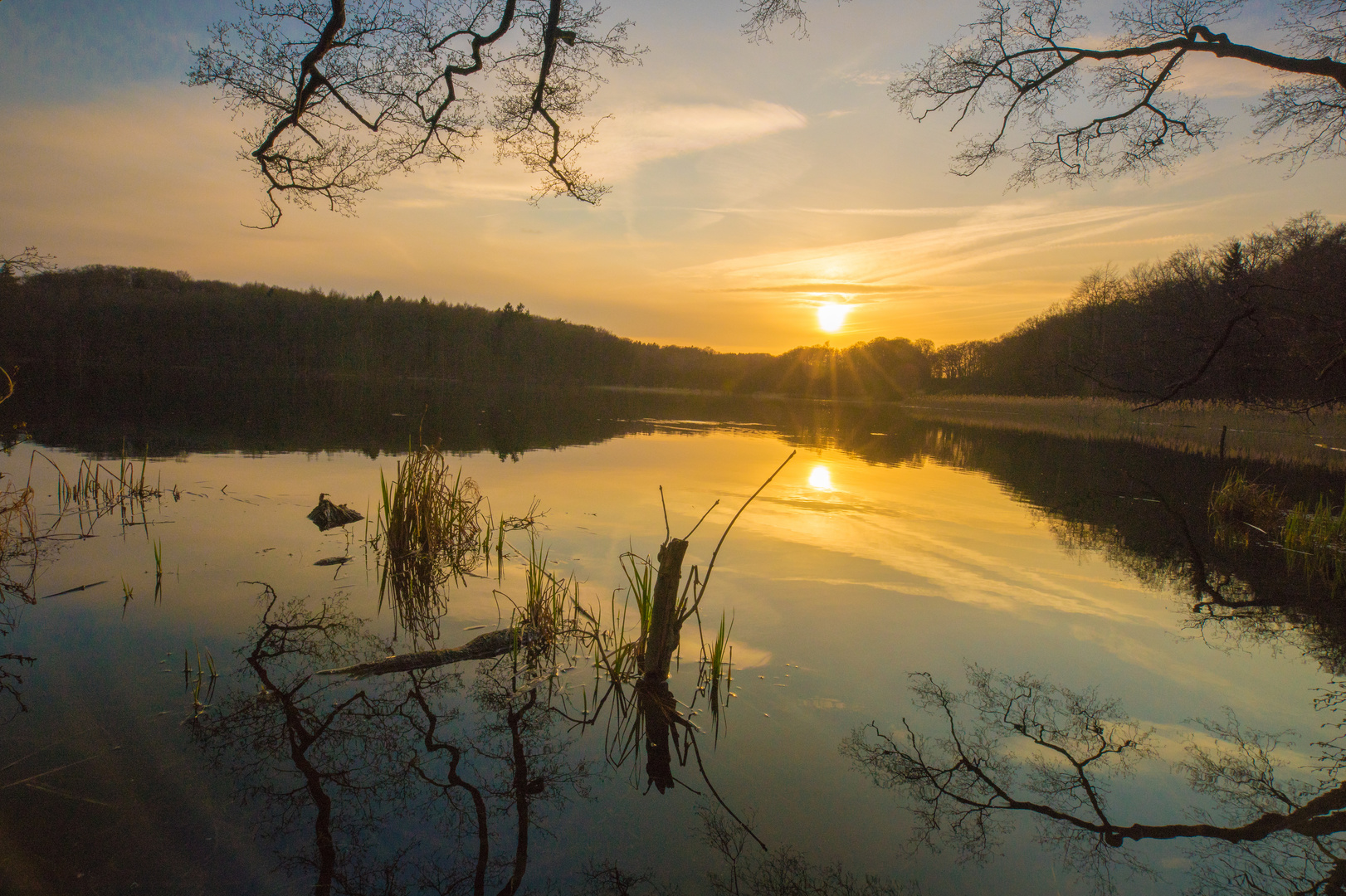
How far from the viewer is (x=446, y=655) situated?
4.47 meters

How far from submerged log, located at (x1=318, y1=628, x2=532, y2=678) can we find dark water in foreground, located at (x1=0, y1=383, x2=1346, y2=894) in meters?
0.11

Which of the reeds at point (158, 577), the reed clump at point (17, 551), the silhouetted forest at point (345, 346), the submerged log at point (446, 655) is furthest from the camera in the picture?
the silhouetted forest at point (345, 346)

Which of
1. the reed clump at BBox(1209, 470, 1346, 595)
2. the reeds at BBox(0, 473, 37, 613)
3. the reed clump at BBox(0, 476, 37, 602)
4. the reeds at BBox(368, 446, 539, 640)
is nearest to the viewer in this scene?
the reeds at BBox(0, 473, 37, 613)

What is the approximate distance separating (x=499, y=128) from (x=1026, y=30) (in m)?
6.07

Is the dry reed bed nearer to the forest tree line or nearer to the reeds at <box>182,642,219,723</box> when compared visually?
the forest tree line

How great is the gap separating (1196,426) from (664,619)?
36.8 meters

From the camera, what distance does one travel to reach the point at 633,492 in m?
11.7

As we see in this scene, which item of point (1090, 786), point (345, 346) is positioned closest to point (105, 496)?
point (1090, 786)

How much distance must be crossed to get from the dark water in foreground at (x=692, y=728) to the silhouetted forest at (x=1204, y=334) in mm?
2489

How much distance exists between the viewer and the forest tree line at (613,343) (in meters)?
24.7

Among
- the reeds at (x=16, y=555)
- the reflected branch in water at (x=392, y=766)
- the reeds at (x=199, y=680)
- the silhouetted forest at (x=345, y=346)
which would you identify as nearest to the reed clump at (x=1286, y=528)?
the reflected branch in water at (x=392, y=766)

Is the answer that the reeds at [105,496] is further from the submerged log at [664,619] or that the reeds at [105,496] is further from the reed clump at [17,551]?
the submerged log at [664,619]

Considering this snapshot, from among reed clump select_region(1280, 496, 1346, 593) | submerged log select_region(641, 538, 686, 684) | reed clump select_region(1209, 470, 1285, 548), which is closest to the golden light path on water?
submerged log select_region(641, 538, 686, 684)

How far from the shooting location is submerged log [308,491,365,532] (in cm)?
818
